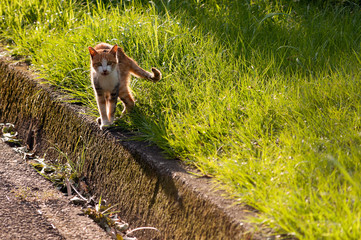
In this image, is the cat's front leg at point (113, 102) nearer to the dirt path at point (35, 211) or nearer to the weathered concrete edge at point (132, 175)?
the weathered concrete edge at point (132, 175)

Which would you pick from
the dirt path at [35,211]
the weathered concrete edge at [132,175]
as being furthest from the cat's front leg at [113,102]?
the dirt path at [35,211]

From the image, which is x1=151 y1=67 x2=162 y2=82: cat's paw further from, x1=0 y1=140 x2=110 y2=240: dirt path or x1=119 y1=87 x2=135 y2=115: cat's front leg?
x1=0 y1=140 x2=110 y2=240: dirt path

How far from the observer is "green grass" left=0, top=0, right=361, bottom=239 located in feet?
8.80

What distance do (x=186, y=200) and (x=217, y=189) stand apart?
0.68 feet

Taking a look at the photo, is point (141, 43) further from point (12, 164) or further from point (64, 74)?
point (12, 164)

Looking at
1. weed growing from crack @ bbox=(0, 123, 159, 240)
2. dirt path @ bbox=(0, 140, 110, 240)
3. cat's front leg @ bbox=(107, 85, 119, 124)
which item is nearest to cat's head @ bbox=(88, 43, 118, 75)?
cat's front leg @ bbox=(107, 85, 119, 124)

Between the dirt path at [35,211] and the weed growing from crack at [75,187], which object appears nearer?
the dirt path at [35,211]

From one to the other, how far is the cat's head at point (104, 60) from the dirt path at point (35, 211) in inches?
37.8

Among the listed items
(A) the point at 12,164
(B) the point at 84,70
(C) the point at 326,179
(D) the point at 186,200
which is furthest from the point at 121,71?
(C) the point at 326,179

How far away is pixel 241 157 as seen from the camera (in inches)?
120

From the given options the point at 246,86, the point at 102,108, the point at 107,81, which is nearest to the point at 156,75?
the point at 107,81

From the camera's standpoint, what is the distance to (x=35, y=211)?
3400 millimetres

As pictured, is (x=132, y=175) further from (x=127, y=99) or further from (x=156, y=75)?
(x=156, y=75)

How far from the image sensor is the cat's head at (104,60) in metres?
3.75
